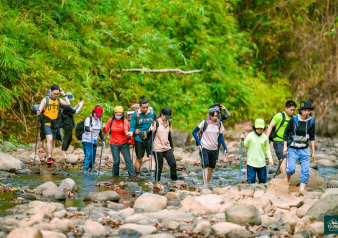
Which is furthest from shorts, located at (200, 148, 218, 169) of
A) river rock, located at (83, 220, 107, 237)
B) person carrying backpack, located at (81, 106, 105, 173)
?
river rock, located at (83, 220, 107, 237)

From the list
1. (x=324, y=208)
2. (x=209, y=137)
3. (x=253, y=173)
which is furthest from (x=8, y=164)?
(x=324, y=208)

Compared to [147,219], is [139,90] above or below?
above

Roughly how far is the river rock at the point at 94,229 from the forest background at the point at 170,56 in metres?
8.10

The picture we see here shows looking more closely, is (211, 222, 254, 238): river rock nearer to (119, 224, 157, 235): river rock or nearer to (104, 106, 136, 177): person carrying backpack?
(119, 224, 157, 235): river rock

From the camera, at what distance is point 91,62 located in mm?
17250

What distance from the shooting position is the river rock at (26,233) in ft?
18.0

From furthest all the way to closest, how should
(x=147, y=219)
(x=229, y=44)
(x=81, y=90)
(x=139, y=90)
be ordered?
(x=229, y=44), (x=139, y=90), (x=81, y=90), (x=147, y=219)

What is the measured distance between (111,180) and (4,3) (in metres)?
7.45

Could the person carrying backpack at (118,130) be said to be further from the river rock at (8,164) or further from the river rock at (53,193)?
the river rock at (53,193)

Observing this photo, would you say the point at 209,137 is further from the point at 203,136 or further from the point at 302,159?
the point at 302,159

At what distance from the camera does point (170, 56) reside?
2167 cm

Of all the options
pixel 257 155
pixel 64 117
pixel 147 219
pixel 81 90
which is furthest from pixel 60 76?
pixel 147 219

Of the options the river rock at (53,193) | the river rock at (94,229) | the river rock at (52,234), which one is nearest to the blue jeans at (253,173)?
the river rock at (53,193)

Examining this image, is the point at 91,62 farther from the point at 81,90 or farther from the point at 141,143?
the point at 141,143
